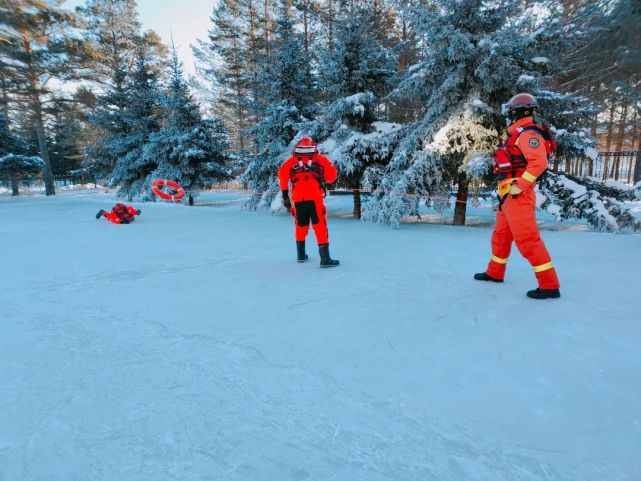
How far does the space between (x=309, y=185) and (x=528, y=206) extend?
2549 millimetres

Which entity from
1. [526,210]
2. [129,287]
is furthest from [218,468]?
[526,210]

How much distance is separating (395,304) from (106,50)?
27.9 metres

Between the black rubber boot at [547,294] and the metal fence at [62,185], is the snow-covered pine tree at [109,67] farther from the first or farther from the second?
the black rubber boot at [547,294]

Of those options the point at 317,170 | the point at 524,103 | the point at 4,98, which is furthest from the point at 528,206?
the point at 4,98

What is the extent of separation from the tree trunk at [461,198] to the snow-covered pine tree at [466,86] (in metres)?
0.04

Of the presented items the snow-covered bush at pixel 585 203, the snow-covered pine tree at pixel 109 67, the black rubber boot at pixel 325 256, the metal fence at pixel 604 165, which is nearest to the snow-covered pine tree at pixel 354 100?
the snow-covered bush at pixel 585 203

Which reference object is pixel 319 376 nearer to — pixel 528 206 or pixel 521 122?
pixel 528 206

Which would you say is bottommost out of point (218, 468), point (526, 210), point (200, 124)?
point (218, 468)

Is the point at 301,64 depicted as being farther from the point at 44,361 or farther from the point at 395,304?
the point at 44,361

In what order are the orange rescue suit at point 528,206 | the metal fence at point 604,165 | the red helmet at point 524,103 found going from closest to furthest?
the orange rescue suit at point 528,206 → the red helmet at point 524,103 → the metal fence at point 604,165

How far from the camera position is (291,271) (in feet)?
15.2

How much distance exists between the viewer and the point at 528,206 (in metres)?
3.53

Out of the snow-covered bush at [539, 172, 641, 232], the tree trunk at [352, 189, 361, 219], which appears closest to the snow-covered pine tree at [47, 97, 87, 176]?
the tree trunk at [352, 189, 361, 219]

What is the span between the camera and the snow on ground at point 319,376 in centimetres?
154
